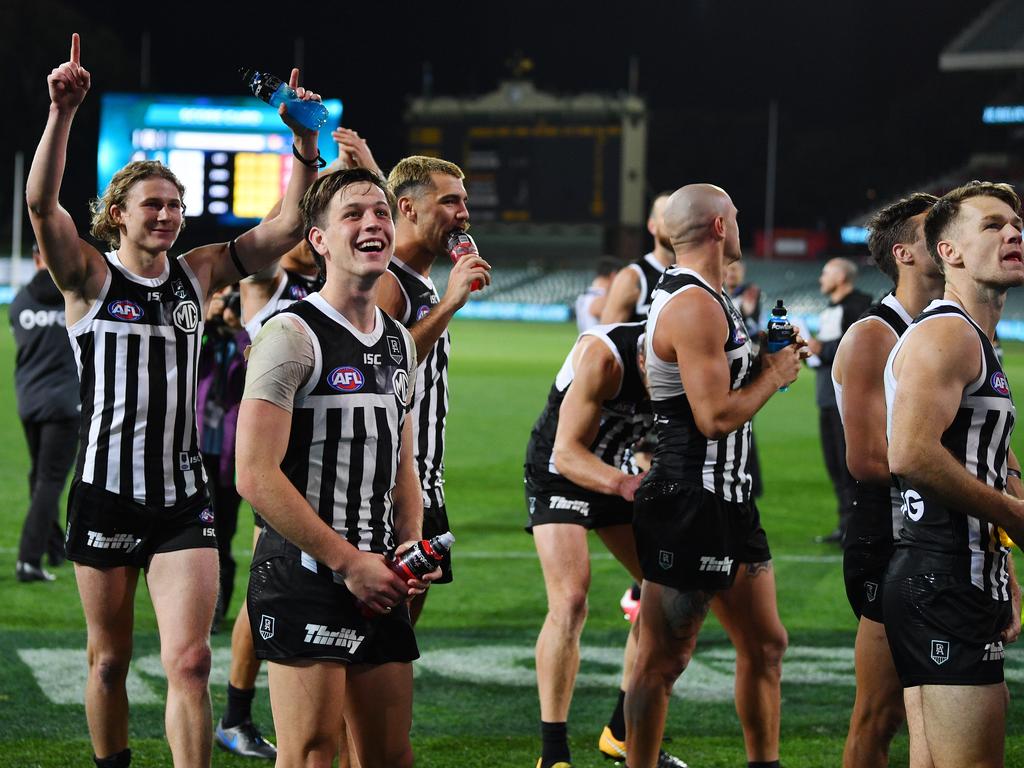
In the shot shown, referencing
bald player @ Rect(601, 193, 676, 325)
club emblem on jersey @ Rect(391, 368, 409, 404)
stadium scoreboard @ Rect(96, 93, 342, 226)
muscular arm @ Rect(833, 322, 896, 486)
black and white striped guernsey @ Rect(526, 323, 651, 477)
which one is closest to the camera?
club emblem on jersey @ Rect(391, 368, 409, 404)

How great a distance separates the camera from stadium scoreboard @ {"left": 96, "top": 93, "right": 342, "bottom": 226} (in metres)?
19.1

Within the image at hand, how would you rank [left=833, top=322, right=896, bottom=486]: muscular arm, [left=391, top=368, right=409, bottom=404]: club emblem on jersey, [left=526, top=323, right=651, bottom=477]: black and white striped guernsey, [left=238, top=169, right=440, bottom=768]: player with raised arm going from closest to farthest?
[left=238, top=169, right=440, bottom=768]: player with raised arm, [left=391, top=368, right=409, bottom=404]: club emblem on jersey, [left=833, top=322, right=896, bottom=486]: muscular arm, [left=526, top=323, right=651, bottom=477]: black and white striped guernsey

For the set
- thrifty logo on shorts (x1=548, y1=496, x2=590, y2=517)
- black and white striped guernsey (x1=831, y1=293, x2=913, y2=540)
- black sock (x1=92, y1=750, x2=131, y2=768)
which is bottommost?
black sock (x1=92, y1=750, x2=131, y2=768)

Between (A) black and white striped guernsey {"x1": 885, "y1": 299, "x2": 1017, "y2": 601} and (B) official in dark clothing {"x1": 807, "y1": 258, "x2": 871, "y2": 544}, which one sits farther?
(B) official in dark clothing {"x1": 807, "y1": 258, "x2": 871, "y2": 544}

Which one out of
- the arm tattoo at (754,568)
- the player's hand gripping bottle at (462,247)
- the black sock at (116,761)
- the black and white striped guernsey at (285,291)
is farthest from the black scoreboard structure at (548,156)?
the black sock at (116,761)

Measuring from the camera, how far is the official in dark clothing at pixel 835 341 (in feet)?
33.5

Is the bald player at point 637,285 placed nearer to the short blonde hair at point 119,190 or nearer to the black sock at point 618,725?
the black sock at point 618,725

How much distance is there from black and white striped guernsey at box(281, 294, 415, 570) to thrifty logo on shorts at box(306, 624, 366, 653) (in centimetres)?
16

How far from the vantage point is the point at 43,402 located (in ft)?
27.9

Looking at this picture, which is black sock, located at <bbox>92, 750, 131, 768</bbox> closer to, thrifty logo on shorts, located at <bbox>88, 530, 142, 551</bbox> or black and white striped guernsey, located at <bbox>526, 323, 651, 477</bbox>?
thrifty logo on shorts, located at <bbox>88, 530, 142, 551</bbox>

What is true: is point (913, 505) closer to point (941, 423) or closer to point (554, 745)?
point (941, 423)

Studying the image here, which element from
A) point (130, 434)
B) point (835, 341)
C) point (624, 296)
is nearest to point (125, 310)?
point (130, 434)

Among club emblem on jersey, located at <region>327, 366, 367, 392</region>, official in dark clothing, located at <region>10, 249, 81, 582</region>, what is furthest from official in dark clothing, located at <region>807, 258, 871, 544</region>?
club emblem on jersey, located at <region>327, 366, 367, 392</region>

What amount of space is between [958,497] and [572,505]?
2.31 meters
